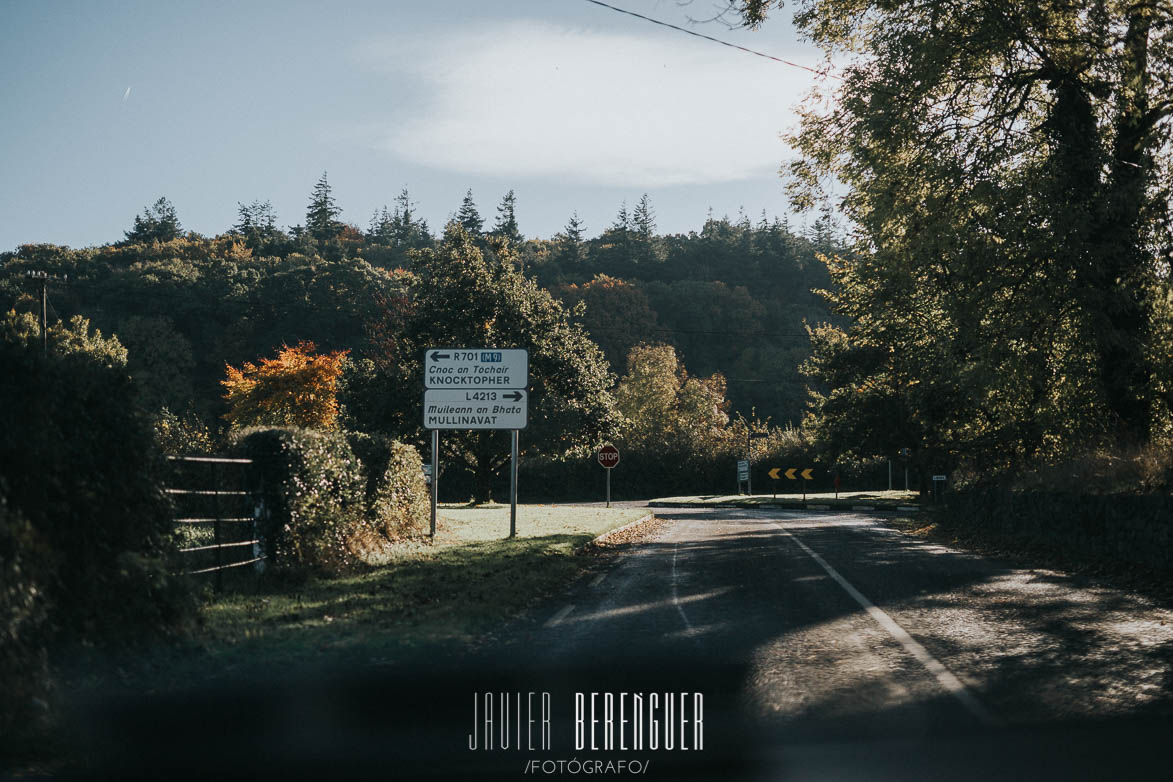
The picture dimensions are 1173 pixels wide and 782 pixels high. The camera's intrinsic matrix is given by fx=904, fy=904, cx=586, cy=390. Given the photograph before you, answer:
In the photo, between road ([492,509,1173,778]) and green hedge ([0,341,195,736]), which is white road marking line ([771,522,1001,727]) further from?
green hedge ([0,341,195,736])

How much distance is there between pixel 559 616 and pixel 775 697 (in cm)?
372

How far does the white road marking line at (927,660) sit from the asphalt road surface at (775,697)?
0.08ft

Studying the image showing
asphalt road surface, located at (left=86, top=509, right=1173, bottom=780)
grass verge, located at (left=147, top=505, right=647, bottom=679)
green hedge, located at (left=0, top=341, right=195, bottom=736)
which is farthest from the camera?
grass verge, located at (left=147, top=505, right=647, bottom=679)

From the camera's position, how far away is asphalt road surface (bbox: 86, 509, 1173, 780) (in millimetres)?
4711

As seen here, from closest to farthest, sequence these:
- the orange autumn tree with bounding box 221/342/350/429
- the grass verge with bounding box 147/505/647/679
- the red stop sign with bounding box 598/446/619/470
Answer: the grass verge with bounding box 147/505/647/679, the red stop sign with bounding box 598/446/619/470, the orange autumn tree with bounding box 221/342/350/429

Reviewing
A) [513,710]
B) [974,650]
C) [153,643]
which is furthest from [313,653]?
[974,650]

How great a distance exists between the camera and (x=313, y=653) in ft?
23.7

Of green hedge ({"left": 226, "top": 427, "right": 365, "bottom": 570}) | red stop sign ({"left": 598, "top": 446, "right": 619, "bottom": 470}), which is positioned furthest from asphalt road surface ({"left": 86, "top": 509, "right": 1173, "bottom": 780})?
red stop sign ({"left": 598, "top": 446, "right": 619, "bottom": 470})

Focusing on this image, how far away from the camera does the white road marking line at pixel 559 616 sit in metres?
8.77

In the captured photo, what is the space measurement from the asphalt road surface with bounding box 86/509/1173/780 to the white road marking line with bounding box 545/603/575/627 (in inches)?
2.0

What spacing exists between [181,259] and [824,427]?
68365 millimetres

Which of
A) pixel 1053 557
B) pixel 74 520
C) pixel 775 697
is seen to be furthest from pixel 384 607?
pixel 1053 557

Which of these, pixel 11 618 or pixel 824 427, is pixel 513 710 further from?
pixel 824 427

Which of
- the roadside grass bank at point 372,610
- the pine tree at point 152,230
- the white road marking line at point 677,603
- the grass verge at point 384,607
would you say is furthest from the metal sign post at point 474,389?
the pine tree at point 152,230
